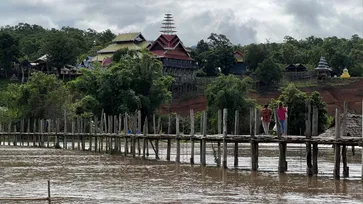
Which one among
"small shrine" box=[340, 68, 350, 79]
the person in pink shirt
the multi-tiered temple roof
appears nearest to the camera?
the person in pink shirt

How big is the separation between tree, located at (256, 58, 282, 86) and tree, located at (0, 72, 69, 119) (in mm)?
40904

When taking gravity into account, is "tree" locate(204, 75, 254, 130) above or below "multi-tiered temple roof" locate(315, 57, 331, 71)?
below

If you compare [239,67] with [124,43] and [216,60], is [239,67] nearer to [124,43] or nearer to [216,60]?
[216,60]

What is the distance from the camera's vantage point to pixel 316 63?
12631 cm

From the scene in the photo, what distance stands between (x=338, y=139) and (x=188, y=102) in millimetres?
86823

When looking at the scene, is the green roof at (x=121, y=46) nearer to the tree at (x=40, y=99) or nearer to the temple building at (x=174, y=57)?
the temple building at (x=174, y=57)

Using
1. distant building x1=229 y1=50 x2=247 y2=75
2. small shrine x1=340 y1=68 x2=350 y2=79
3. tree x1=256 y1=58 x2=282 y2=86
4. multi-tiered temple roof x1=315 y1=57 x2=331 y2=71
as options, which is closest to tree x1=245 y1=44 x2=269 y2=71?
distant building x1=229 y1=50 x2=247 y2=75

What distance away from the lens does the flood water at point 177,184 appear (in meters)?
22.0

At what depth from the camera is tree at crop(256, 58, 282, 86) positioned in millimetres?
109688

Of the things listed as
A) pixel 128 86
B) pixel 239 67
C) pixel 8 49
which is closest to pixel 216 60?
pixel 239 67

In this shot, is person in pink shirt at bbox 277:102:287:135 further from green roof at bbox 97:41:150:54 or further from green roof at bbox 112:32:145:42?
green roof at bbox 112:32:145:42

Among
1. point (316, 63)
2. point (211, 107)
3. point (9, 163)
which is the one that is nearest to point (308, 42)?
point (316, 63)

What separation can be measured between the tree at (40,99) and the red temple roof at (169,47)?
3527 centimetres

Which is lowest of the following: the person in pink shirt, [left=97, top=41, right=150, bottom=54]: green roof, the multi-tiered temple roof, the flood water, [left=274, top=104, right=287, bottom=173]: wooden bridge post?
the flood water
